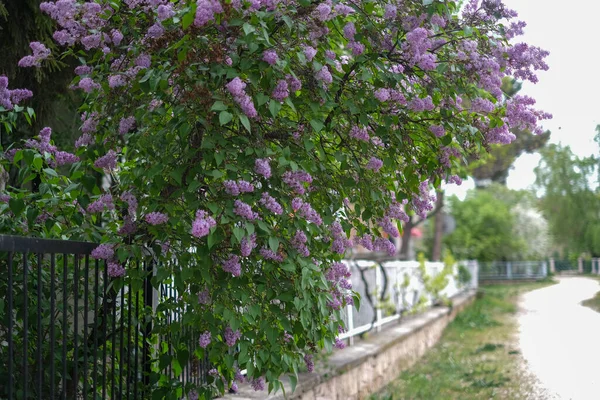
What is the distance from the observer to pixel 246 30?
3.28m

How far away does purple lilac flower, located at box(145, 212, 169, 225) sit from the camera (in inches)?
143

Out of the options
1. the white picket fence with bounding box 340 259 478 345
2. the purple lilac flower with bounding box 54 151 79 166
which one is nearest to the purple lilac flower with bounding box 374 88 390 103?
the purple lilac flower with bounding box 54 151 79 166

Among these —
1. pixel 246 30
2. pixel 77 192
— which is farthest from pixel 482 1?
pixel 77 192

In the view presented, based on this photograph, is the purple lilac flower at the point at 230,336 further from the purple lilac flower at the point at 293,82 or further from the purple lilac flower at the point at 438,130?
the purple lilac flower at the point at 438,130

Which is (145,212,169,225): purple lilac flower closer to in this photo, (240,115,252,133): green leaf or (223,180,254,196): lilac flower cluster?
(223,180,254,196): lilac flower cluster

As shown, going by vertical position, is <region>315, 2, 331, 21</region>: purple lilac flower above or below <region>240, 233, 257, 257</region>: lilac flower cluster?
above

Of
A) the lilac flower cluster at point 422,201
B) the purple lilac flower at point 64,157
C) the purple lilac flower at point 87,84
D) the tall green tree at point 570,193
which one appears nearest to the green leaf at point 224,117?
the purple lilac flower at point 87,84

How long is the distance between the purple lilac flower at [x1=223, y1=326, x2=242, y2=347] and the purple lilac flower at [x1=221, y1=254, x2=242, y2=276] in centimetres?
30

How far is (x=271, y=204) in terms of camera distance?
3678mm

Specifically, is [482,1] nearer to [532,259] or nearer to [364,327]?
[364,327]

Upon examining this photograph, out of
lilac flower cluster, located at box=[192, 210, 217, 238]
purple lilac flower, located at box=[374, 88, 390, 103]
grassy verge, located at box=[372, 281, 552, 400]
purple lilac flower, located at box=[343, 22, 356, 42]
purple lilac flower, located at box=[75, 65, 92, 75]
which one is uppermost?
purple lilac flower, located at box=[343, 22, 356, 42]

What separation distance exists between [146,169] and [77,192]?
1.91ft

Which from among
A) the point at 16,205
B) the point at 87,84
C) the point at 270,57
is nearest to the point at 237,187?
the point at 270,57

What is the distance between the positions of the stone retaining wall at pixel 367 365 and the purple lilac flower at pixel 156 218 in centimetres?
245
